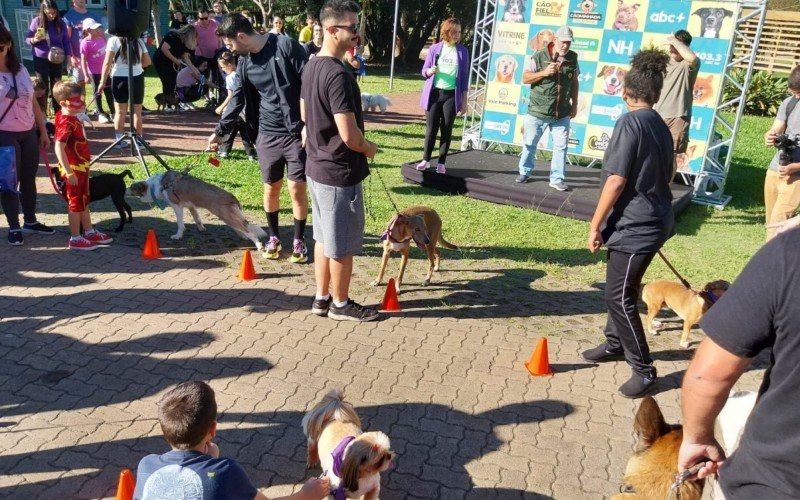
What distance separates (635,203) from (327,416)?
2447 millimetres

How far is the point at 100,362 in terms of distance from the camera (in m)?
4.54

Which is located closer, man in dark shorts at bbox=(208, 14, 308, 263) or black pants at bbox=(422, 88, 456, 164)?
man in dark shorts at bbox=(208, 14, 308, 263)

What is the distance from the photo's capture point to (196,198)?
22.3 feet

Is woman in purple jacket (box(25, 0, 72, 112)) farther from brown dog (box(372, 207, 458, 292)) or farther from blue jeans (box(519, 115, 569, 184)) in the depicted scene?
brown dog (box(372, 207, 458, 292))

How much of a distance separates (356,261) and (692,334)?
3375mm

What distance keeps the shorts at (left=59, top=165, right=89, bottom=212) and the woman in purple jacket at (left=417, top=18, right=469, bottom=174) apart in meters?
4.90

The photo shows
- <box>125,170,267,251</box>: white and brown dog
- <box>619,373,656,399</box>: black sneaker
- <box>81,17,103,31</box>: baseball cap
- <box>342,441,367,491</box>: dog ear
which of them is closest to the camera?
<box>342,441,367,491</box>: dog ear

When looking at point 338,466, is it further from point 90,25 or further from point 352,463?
point 90,25

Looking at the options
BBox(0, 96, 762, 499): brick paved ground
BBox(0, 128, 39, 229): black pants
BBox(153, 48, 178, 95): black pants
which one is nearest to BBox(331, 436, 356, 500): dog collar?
BBox(0, 96, 762, 499): brick paved ground

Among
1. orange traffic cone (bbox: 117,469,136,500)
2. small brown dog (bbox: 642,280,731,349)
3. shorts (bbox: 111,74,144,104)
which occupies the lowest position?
orange traffic cone (bbox: 117,469,136,500)

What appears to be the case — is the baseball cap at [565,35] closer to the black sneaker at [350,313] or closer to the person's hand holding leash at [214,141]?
the person's hand holding leash at [214,141]

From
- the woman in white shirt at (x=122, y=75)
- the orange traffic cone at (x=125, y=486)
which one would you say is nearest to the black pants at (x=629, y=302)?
the orange traffic cone at (x=125, y=486)

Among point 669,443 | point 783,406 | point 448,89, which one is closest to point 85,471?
point 669,443

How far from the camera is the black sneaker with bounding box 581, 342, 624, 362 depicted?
4930 millimetres
